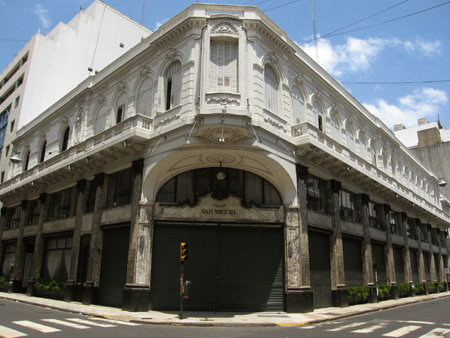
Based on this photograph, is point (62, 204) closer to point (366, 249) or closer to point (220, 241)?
point (220, 241)

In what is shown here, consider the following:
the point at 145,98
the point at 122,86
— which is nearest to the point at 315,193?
the point at 145,98

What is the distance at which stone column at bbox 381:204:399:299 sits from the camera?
25.1 metres

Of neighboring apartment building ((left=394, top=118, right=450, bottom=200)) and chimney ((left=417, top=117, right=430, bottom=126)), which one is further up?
chimney ((left=417, top=117, right=430, bottom=126))

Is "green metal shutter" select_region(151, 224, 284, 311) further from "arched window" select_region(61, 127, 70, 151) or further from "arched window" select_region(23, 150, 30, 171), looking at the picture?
"arched window" select_region(23, 150, 30, 171)

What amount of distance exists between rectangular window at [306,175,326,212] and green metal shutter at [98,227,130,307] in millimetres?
9735

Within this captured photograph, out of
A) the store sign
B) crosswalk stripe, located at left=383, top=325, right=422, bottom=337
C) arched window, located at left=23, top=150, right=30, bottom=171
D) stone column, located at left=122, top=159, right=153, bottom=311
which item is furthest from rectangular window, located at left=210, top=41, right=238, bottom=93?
arched window, located at left=23, top=150, right=30, bottom=171

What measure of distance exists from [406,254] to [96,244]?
952 inches

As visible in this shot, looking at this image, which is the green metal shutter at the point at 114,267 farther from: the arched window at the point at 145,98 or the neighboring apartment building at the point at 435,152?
the neighboring apartment building at the point at 435,152

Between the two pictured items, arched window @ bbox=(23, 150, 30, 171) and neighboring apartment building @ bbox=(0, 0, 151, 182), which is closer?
arched window @ bbox=(23, 150, 30, 171)

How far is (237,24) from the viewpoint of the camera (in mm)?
16703

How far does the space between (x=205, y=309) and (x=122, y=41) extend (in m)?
30.9

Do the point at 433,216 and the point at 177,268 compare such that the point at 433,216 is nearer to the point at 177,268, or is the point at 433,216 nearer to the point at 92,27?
the point at 177,268

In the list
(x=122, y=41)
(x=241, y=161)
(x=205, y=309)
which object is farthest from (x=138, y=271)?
(x=122, y=41)

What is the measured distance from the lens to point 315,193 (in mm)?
19672
